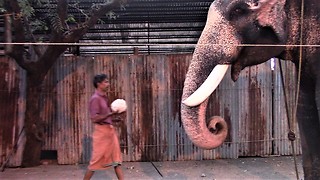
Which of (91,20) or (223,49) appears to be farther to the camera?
(91,20)

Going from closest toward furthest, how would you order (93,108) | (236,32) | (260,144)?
(236,32) < (93,108) < (260,144)

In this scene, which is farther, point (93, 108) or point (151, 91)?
point (151, 91)

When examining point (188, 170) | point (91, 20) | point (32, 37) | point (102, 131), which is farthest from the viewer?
point (188, 170)

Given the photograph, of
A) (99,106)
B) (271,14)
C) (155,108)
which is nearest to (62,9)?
(99,106)

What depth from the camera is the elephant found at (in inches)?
160

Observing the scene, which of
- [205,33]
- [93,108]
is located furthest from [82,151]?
[205,33]

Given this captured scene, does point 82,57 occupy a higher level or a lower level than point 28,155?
higher

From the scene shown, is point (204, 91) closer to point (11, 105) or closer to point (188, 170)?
point (188, 170)

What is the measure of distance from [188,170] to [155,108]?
1215 mm

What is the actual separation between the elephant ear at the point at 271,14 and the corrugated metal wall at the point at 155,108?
4.58 meters

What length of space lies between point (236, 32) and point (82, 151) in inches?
194

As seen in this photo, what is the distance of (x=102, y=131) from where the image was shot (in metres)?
5.96

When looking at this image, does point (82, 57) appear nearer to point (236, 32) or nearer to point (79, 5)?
point (79, 5)

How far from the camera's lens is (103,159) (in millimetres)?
6047
